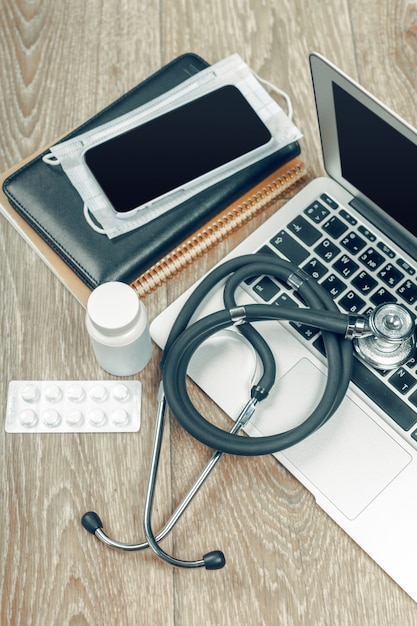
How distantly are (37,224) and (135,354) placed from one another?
194mm

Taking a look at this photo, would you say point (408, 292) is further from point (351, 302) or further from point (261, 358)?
point (261, 358)

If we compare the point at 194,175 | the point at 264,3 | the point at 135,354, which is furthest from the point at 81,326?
the point at 264,3

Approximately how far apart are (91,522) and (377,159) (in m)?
0.44

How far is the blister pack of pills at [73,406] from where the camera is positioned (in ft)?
2.47

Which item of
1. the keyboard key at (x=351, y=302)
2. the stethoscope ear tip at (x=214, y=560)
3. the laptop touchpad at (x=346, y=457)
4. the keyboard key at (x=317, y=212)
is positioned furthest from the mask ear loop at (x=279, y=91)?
the stethoscope ear tip at (x=214, y=560)

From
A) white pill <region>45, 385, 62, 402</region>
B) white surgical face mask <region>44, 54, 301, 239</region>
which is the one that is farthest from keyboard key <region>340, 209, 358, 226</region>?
white pill <region>45, 385, 62, 402</region>

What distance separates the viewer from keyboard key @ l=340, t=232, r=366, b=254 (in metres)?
0.78

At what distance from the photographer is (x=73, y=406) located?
763 millimetres

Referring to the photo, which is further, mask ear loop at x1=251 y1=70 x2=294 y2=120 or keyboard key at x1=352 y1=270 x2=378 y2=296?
mask ear loop at x1=251 y1=70 x2=294 y2=120

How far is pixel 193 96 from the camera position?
2.77 feet

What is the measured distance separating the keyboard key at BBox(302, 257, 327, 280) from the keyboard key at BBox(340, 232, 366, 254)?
3 centimetres

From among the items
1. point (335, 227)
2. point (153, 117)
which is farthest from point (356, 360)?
point (153, 117)

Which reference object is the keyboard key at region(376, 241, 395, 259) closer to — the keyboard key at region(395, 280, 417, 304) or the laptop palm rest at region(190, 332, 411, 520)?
the keyboard key at region(395, 280, 417, 304)

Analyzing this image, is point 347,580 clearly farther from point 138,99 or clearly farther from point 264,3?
point 264,3
